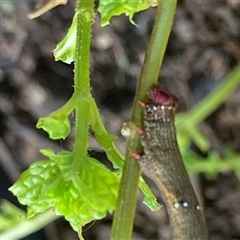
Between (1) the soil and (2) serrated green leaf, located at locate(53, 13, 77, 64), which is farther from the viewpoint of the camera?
(1) the soil

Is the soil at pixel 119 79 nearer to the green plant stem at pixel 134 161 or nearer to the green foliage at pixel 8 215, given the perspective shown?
the green foliage at pixel 8 215

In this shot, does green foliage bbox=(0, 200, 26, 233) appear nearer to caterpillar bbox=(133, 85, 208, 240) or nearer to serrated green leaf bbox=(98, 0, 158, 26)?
caterpillar bbox=(133, 85, 208, 240)

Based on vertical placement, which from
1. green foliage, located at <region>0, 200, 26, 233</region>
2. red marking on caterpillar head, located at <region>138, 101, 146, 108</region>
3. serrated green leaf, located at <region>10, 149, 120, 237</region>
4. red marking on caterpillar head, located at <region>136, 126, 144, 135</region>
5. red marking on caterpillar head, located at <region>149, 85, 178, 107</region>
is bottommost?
serrated green leaf, located at <region>10, 149, 120, 237</region>

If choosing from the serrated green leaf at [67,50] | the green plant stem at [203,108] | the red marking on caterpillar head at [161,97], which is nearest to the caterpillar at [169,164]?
the red marking on caterpillar head at [161,97]

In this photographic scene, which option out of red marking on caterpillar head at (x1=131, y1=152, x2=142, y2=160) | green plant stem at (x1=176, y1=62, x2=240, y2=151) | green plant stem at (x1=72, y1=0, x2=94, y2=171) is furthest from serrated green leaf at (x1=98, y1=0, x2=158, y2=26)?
green plant stem at (x1=176, y1=62, x2=240, y2=151)

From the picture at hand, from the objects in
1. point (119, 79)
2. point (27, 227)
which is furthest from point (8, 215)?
point (119, 79)

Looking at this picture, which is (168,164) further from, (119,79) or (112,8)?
(119,79)

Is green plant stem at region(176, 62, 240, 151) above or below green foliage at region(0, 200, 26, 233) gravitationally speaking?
above

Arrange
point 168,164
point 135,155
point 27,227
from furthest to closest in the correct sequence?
point 27,227, point 168,164, point 135,155

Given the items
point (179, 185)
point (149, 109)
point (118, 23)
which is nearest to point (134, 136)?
point (149, 109)
